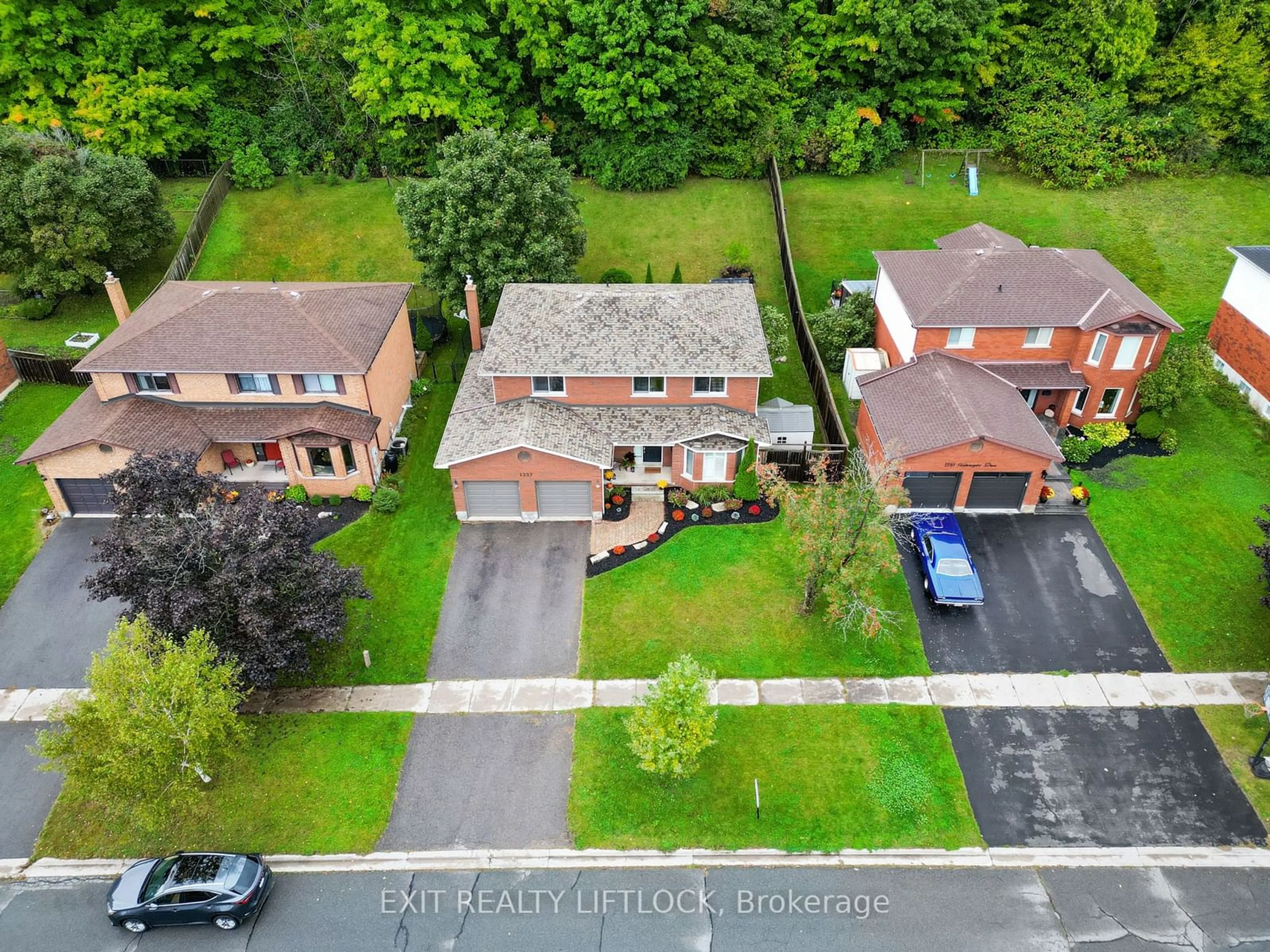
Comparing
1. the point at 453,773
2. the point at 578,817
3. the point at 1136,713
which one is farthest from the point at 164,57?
the point at 1136,713

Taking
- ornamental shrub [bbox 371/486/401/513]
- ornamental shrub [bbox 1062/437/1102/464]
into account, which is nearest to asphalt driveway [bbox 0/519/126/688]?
ornamental shrub [bbox 371/486/401/513]

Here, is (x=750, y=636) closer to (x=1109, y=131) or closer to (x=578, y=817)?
(x=578, y=817)

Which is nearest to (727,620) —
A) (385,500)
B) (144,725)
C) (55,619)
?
(385,500)

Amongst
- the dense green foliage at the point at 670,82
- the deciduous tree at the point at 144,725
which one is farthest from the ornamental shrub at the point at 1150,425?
the deciduous tree at the point at 144,725

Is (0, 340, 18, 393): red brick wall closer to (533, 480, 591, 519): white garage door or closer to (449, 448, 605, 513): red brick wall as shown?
(449, 448, 605, 513): red brick wall

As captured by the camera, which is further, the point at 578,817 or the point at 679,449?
the point at 679,449

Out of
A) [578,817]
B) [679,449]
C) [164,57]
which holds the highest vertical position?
[164,57]

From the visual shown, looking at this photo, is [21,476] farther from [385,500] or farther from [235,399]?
[385,500]
